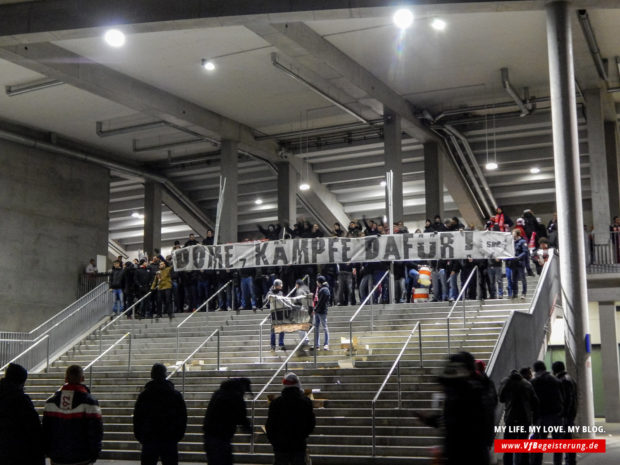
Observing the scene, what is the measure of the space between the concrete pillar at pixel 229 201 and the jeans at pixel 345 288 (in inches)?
304

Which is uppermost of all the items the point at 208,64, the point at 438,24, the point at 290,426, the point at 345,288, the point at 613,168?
the point at 438,24

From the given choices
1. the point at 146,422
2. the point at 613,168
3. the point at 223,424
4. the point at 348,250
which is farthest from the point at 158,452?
the point at 613,168

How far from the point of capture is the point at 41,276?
31828 millimetres

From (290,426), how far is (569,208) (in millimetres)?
11915

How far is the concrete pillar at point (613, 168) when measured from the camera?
30.0 m

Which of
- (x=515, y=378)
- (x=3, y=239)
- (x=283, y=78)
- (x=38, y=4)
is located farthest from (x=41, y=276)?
(x=515, y=378)

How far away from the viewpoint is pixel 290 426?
8812 mm

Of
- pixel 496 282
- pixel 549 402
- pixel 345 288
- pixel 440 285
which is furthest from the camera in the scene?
pixel 345 288

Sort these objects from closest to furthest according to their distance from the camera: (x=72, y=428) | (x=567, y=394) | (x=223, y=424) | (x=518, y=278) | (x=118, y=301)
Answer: (x=72, y=428), (x=223, y=424), (x=567, y=394), (x=518, y=278), (x=118, y=301)

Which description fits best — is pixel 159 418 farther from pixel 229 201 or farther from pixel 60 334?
pixel 229 201

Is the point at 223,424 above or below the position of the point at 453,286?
below

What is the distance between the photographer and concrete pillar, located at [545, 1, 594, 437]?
18281 mm

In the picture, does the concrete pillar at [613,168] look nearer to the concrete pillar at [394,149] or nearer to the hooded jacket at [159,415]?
the concrete pillar at [394,149]

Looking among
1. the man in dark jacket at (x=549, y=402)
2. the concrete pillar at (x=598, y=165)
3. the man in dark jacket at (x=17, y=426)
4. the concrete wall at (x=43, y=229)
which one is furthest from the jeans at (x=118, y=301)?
the man in dark jacket at (x=17, y=426)
